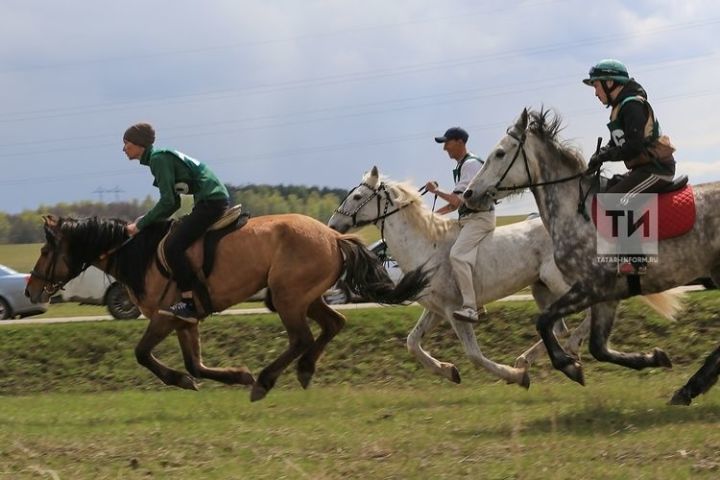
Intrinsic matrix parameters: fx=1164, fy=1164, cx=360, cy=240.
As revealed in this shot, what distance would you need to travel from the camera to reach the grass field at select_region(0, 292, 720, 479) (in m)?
7.70

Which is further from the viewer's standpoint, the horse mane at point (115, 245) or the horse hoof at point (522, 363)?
the horse hoof at point (522, 363)

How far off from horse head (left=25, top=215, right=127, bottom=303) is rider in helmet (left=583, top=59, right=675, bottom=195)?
5.24 meters

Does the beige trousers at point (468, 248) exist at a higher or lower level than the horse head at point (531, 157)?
lower

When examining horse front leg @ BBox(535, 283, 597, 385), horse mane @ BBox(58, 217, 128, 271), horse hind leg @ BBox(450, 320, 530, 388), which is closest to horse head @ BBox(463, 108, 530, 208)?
horse front leg @ BBox(535, 283, 597, 385)

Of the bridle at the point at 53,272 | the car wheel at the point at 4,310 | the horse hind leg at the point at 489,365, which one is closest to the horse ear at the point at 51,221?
the bridle at the point at 53,272

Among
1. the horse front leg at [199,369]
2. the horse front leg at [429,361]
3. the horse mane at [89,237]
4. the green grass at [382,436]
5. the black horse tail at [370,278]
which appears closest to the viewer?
the green grass at [382,436]

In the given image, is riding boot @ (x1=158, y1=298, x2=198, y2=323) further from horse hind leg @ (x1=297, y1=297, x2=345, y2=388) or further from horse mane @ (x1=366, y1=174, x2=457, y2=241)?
horse mane @ (x1=366, y1=174, x2=457, y2=241)

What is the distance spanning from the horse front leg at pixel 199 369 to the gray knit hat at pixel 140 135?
1.94m

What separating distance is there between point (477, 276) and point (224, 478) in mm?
5992

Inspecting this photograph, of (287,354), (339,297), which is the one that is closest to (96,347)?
(287,354)

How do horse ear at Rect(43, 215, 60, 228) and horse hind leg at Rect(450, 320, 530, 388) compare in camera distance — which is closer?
horse hind leg at Rect(450, 320, 530, 388)

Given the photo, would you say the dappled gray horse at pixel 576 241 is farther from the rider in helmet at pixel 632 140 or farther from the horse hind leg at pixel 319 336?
the horse hind leg at pixel 319 336

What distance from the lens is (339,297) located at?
2572 cm

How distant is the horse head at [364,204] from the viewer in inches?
532
